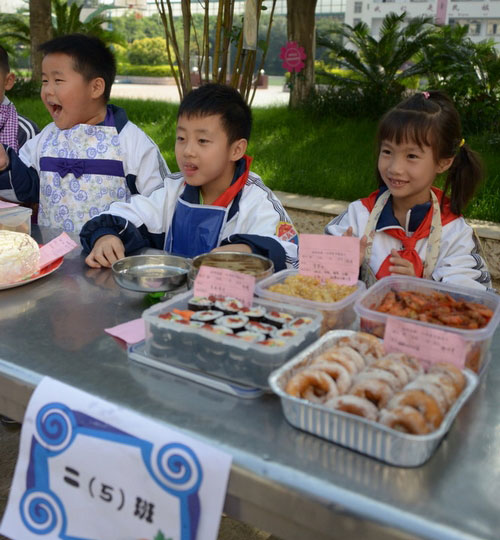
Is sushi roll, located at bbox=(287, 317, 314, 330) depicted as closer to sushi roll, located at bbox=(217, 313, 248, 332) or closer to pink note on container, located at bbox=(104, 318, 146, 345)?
sushi roll, located at bbox=(217, 313, 248, 332)

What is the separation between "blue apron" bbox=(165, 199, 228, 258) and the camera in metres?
2.12

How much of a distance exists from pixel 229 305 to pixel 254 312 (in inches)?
2.4

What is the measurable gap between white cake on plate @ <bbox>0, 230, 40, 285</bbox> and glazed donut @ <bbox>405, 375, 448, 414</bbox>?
114 cm

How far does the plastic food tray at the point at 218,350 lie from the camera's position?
1.06 metres

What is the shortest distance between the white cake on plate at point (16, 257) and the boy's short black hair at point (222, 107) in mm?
740

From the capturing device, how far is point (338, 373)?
1003mm

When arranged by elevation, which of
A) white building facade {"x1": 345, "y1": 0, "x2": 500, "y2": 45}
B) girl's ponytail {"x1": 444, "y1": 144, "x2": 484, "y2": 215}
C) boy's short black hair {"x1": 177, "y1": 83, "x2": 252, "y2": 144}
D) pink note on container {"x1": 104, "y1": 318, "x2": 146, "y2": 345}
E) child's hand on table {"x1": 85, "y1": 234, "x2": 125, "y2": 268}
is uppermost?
white building facade {"x1": 345, "y1": 0, "x2": 500, "y2": 45}

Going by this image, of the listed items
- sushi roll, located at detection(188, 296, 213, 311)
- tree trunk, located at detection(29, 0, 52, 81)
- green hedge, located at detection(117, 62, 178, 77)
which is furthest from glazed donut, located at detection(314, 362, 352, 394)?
green hedge, located at detection(117, 62, 178, 77)

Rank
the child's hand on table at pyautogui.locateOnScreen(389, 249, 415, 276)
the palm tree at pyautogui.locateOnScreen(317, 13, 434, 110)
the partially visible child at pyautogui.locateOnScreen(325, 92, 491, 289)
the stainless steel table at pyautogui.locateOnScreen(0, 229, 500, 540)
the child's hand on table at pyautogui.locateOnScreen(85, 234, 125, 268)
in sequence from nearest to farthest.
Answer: the stainless steel table at pyautogui.locateOnScreen(0, 229, 500, 540)
the child's hand on table at pyautogui.locateOnScreen(389, 249, 415, 276)
the child's hand on table at pyautogui.locateOnScreen(85, 234, 125, 268)
the partially visible child at pyautogui.locateOnScreen(325, 92, 491, 289)
the palm tree at pyautogui.locateOnScreen(317, 13, 434, 110)

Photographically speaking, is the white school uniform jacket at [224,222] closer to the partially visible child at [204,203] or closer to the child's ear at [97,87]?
the partially visible child at [204,203]

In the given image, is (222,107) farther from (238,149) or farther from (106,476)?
(106,476)

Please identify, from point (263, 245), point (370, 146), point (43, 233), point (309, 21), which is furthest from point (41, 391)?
point (309, 21)

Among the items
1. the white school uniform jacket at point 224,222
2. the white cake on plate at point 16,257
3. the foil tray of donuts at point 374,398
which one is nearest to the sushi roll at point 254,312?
the foil tray of donuts at point 374,398

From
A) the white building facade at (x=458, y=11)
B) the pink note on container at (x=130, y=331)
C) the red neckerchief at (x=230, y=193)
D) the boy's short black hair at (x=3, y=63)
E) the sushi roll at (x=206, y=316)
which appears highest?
the white building facade at (x=458, y=11)
